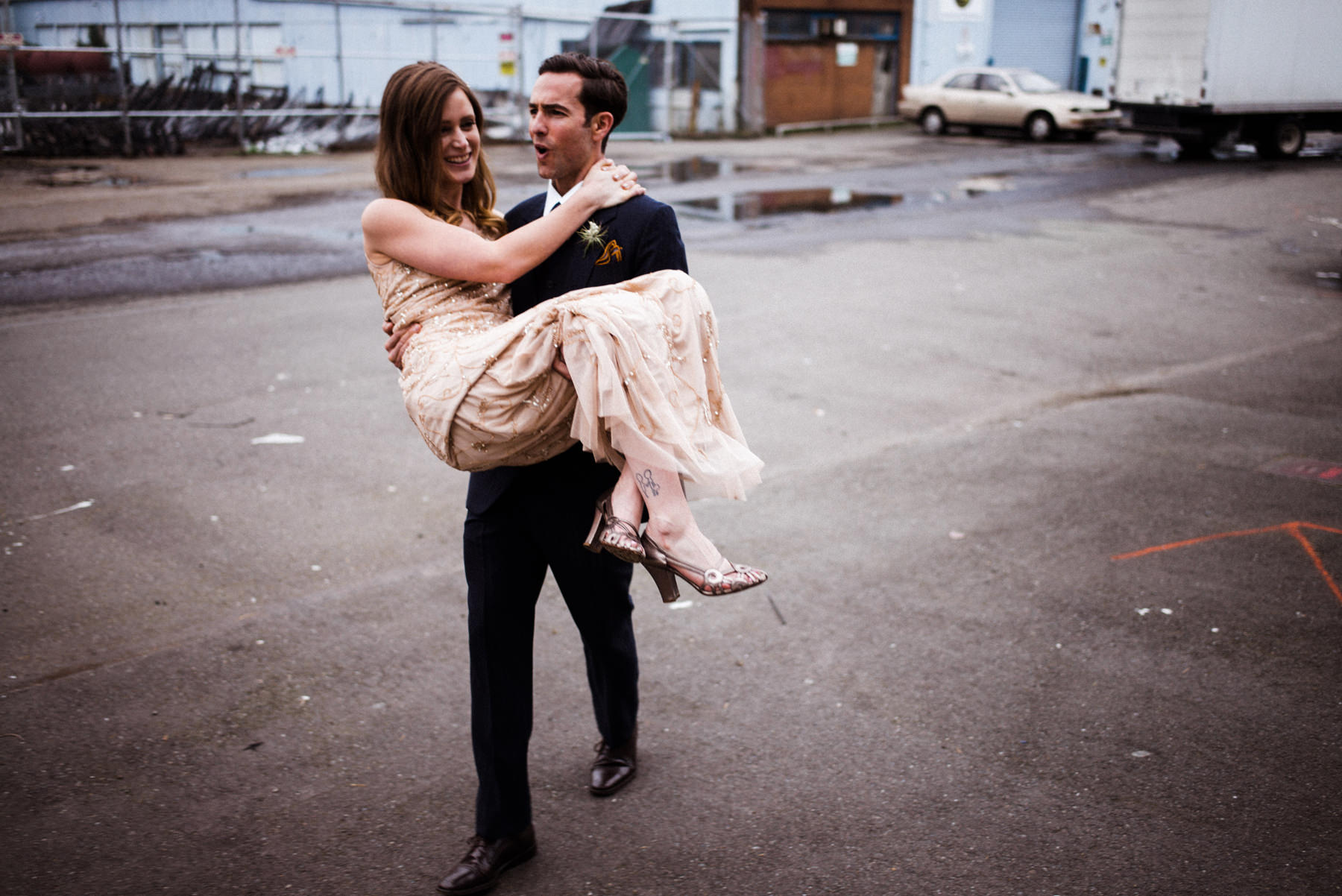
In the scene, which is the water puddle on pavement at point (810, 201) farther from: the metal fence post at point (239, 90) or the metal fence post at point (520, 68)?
the metal fence post at point (239, 90)

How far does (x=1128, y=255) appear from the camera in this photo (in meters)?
12.4

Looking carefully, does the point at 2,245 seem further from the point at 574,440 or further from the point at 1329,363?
the point at 1329,363

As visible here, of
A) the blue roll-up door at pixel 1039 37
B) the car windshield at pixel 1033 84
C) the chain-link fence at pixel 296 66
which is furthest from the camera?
the blue roll-up door at pixel 1039 37

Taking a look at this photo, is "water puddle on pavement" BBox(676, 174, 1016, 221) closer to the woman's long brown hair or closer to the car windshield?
the car windshield

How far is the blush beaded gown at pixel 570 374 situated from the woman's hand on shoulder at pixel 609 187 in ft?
0.75

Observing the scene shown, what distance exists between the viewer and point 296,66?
2472 cm

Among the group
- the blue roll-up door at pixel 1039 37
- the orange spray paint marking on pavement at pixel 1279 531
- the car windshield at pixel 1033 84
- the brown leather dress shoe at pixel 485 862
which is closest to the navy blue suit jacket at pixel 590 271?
the brown leather dress shoe at pixel 485 862

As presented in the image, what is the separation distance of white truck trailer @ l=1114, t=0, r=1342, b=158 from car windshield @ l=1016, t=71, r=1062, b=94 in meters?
3.89

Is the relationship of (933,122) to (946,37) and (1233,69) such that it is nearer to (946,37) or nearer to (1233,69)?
(946,37)

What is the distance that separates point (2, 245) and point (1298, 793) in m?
12.9

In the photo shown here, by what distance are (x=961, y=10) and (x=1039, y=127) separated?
8.09m

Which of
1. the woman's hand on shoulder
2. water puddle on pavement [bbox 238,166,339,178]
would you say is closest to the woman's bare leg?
the woman's hand on shoulder

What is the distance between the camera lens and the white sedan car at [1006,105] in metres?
26.2

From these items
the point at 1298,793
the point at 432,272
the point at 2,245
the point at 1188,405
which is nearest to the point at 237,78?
the point at 2,245
